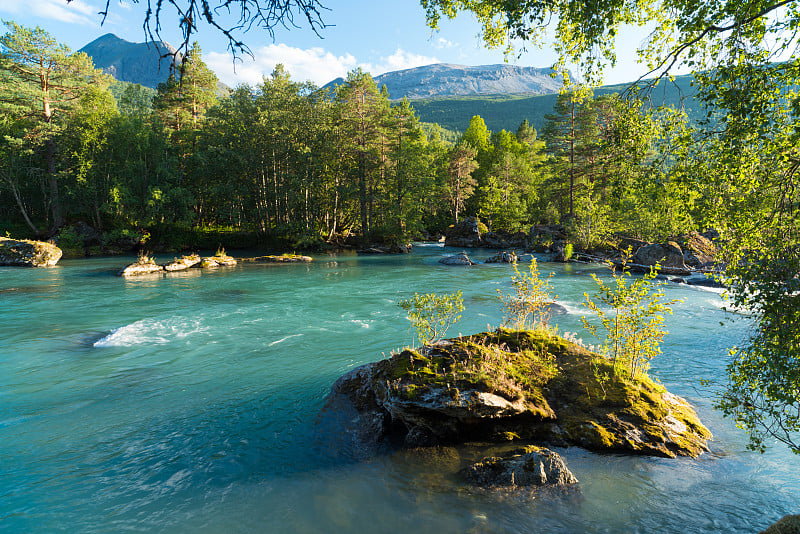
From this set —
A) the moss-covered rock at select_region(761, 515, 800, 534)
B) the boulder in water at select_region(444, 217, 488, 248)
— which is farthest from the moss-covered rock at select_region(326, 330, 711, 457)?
the boulder in water at select_region(444, 217, 488, 248)

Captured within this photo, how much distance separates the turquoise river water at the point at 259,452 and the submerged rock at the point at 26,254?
20672mm

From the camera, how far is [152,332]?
14102mm

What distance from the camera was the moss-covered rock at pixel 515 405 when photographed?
6660 millimetres

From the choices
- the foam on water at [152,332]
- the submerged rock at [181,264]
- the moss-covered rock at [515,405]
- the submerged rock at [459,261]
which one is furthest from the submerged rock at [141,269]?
the moss-covered rock at [515,405]

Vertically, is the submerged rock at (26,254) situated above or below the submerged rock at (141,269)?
above

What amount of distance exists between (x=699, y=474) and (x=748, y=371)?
8.30 ft

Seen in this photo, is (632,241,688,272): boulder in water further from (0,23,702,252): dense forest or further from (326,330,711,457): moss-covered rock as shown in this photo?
(326,330,711,457): moss-covered rock

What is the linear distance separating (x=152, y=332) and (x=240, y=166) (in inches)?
1516

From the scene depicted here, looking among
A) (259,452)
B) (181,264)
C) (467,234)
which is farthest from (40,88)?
(259,452)

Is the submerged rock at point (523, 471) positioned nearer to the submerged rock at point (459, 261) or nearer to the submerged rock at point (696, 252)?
the submerged rock at point (459, 261)

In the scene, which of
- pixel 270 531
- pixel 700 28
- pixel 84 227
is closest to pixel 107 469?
pixel 270 531

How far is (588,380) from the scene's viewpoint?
7.62m

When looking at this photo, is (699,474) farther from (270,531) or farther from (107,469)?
(107,469)

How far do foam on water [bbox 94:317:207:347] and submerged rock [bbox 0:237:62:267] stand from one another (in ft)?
80.7
